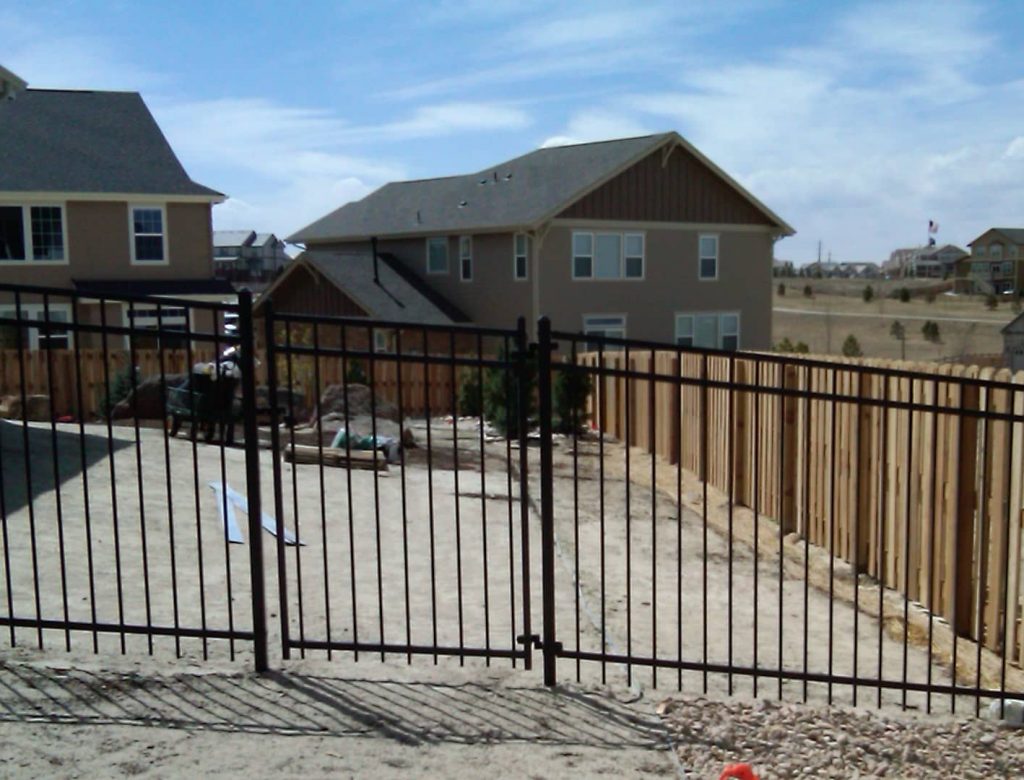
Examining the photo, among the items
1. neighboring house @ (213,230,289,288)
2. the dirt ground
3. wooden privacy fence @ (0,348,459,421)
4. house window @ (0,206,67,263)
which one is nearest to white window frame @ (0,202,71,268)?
house window @ (0,206,67,263)

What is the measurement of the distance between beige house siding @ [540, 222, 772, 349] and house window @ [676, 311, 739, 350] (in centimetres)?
20

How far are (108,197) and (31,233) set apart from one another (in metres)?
2.03

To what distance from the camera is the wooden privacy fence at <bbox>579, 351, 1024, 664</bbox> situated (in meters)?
5.19

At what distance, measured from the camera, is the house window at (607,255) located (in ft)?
100

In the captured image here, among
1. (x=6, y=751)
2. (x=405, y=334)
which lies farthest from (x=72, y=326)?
(x=405, y=334)

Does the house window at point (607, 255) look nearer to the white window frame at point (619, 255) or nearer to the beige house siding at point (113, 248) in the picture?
the white window frame at point (619, 255)

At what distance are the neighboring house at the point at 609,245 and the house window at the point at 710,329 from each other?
0.04m

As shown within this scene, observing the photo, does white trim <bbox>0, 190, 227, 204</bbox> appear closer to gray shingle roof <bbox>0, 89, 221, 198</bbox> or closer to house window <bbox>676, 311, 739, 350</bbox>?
gray shingle roof <bbox>0, 89, 221, 198</bbox>

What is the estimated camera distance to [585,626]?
6.80m

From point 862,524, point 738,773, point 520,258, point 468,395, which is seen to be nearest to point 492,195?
point 520,258

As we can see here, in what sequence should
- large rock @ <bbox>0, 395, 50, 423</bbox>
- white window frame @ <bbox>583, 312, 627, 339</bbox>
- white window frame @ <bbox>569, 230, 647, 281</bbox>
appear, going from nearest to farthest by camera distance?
large rock @ <bbox>0, 395, 50, 423</bbox> < white window frame @ <bbox>569, 230, 647, 281</bbox> < white window frame @ <bbox>583, 312, 627, 339</bbox>

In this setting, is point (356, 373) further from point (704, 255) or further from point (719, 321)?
point (719, 321)

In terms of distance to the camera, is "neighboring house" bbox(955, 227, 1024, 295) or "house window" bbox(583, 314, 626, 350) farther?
"neighboring house" bbox(955, 227, 1024, 295)

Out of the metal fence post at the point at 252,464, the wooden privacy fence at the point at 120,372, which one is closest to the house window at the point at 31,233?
the wooden privacy fence at the point at 120,372
